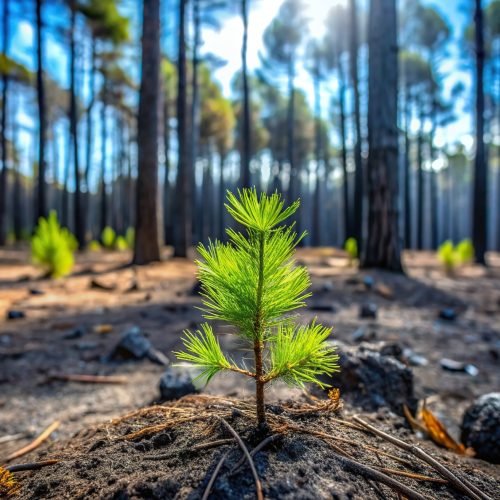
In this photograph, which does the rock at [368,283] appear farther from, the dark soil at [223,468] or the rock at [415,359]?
the dark soil at [223,468]

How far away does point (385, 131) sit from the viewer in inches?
283

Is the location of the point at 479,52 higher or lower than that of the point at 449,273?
higher

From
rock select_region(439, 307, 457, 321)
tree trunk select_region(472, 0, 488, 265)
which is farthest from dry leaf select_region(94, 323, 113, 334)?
tree trunk select_region(472, 0, 488, 265)

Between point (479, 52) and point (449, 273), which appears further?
point (479, 52)

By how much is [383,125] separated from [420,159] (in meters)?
18.4

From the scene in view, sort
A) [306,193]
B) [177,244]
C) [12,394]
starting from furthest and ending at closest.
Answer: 1. [306,193]
2. [177,244]
3. [12,394]

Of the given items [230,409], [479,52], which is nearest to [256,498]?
[230,409]

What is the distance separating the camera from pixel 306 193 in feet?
197

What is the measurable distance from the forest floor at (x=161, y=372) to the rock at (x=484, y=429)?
0.41 feet

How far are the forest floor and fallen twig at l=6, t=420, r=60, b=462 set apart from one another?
0.15 ft

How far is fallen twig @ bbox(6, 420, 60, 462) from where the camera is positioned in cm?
172

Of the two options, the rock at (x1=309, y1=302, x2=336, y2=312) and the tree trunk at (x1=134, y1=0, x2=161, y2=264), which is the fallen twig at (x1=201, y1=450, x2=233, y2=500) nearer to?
the rock at (x1=309, y1=302, x2=336, y2=312)

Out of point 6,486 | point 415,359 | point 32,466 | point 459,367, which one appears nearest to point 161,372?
point 32,466

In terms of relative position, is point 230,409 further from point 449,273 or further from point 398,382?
point 449,273
